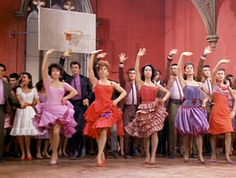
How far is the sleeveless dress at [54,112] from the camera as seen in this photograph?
16.5 ft

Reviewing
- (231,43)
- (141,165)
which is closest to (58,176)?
(141,165)

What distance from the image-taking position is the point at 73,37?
305 inches

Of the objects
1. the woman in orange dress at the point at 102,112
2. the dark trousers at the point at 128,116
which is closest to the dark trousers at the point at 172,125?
the dark trousers at the point at 128,116

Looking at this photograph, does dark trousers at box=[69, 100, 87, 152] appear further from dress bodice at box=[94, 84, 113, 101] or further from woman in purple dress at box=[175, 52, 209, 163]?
woman in purple dress at box=[175, 52, 209, 163]

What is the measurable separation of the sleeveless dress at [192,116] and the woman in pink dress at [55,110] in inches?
53.4

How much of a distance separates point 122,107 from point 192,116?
1.16 metres

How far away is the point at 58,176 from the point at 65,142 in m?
1.97

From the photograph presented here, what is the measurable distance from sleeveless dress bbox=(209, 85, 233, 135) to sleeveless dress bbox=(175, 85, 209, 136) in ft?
0.70

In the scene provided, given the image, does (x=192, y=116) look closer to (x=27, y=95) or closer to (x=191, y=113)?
(x=191, y=113)

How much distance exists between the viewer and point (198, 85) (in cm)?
538

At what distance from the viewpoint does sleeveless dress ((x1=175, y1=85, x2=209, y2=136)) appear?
5207 mm

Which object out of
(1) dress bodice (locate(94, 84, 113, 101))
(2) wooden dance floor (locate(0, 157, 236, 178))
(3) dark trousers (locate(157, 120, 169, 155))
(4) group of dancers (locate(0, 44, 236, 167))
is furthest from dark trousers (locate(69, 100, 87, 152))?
(3) dark trousers (locate(157, 120, 169, 155))

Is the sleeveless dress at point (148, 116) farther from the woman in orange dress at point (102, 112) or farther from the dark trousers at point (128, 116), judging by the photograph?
the dark trousers at point (128, 116)

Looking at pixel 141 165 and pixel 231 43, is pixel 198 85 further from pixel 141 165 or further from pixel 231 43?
pixel 231 43
